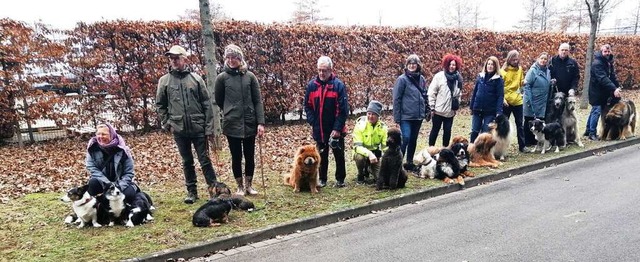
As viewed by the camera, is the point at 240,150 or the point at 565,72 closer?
the point at 240,150

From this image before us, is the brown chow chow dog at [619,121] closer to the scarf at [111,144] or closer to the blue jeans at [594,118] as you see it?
the blue jeans at [594,118]

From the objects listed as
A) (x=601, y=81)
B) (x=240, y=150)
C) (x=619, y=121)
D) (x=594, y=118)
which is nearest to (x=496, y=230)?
(x=240, y=150)

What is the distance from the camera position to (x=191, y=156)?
596cm

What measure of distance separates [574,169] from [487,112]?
1.86 metres

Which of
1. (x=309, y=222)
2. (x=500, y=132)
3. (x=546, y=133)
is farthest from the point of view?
(x=546, y=133)

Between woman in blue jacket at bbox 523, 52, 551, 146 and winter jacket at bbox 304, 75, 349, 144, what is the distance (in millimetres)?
4698

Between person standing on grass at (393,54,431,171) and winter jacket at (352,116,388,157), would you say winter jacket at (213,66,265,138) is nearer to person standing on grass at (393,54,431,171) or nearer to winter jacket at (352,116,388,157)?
winter jacket at (352,116,388,157)

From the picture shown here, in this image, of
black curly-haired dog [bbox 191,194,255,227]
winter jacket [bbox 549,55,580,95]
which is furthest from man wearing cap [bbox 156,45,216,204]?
winter jacket [bbox 549,55,580,95]

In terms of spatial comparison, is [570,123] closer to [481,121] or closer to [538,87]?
[538,87]

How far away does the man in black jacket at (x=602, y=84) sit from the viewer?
9.73m

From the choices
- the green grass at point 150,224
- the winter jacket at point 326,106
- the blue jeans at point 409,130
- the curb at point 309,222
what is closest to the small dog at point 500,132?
the curb at point 309,222

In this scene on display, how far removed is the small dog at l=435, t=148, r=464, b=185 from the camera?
709cm

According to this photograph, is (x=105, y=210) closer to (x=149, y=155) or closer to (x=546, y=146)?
(x=149, y=155)

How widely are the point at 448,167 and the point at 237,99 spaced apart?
11.8 ft
